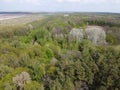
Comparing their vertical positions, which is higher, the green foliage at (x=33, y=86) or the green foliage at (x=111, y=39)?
the green foliage at (x=111, y=39)

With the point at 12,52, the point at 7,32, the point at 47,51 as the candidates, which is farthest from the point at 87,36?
the point at 7,32

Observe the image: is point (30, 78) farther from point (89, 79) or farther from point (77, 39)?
point (77, 39)

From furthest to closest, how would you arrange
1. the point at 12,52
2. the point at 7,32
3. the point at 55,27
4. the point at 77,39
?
the point at 7,32, the point at 55,27, the point at 77,39, the point at 12,52

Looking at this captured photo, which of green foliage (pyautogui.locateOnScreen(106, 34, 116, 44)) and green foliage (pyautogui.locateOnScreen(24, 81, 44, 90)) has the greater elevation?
green foliage (pyautogui.locateOnScreen(106, 34, 116, 44))

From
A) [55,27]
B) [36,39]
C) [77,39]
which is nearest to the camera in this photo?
[77,39]

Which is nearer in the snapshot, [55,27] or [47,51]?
[47,51]

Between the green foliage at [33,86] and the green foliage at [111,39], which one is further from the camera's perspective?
the green foliage at [111,39]

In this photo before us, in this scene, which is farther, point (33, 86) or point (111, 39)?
point (111, 39)

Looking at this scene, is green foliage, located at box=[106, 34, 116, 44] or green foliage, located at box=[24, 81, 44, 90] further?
green foliage, located at box=[106, 34, 116, 44]

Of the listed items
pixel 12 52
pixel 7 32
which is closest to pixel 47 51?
pixel 12 52

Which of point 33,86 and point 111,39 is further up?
point 111,39
